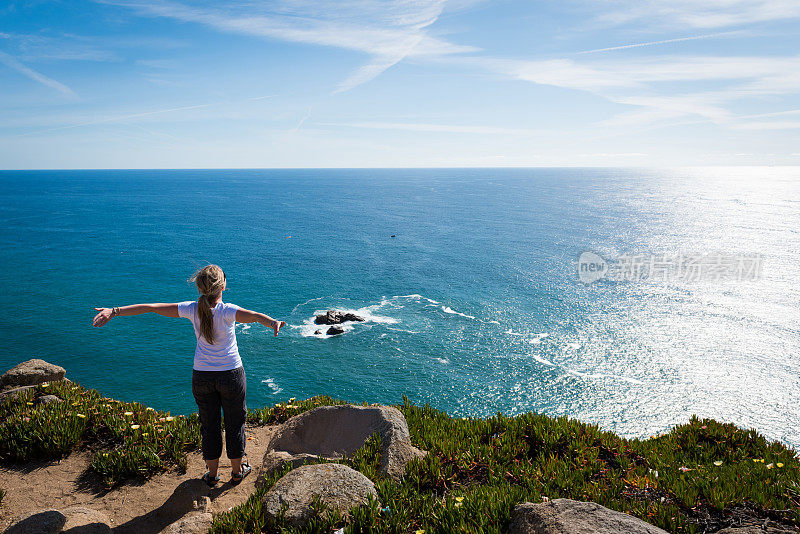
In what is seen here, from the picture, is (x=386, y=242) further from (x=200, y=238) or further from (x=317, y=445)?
(x=317, y=445)

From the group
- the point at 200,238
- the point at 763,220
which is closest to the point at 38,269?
the point at 200,238

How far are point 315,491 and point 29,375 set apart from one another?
10070 mm

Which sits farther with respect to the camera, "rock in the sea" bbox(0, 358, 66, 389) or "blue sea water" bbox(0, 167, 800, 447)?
"blue sea water" bbox(0, 167, 800, 447)

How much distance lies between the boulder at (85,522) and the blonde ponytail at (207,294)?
2862mm

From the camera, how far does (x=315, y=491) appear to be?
568 centimetres

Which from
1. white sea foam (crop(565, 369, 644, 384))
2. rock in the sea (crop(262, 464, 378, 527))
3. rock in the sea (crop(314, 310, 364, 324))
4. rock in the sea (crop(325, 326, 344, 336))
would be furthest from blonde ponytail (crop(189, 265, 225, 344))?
rock in the sea (crop(314, 310, 364, 324))

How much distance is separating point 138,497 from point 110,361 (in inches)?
1681

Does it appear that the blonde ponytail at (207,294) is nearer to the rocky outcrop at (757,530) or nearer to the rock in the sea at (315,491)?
the rock in the sea at (315,491)

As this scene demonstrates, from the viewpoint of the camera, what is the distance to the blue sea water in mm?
38844

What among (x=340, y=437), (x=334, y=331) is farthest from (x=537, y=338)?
(x=340, y=437)

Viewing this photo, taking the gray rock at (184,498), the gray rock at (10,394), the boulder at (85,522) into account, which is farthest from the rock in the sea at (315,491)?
the gray rock at (10,394)

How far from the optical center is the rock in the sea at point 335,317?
49938mm

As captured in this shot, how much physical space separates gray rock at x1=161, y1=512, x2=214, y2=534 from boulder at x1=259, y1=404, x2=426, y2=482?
1.25m

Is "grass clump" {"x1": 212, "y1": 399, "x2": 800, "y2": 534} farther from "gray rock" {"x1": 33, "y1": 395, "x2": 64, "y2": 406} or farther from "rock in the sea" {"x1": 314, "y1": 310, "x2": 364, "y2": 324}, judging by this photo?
"rock in the sea" {"x1": 314, "y1": 310, "x2": 364, "y2": 324}
